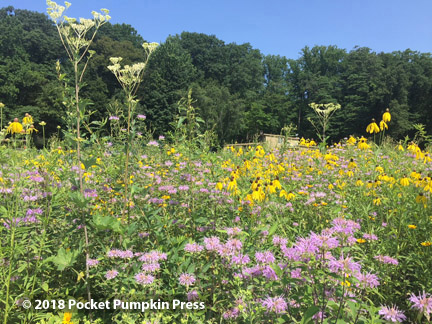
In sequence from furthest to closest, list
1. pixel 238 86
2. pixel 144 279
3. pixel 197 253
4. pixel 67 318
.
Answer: pixel 238 86, pixel 197 253, pixel 67 318, pixel 144 279

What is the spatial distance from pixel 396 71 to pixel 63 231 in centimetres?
4109

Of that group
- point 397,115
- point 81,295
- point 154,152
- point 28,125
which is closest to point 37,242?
point 81,295

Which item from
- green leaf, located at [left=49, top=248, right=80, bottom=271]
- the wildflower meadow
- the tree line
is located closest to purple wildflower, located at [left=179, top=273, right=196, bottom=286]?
the wildflower meadow

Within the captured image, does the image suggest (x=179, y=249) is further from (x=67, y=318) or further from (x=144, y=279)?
(x=67, y=318)

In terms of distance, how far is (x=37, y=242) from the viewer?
204cm

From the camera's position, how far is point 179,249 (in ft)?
5.80

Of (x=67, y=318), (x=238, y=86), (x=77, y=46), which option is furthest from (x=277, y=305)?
(x=238, y=86)

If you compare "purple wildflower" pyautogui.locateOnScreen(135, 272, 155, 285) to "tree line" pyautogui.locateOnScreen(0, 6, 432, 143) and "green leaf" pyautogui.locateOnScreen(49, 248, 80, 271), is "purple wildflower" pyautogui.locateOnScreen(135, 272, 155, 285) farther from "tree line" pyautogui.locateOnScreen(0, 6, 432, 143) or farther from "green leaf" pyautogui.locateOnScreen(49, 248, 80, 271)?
"tree line" pyautogui.locateOnScreen(0, 6, 432, 143)

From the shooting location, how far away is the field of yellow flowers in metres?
1.30

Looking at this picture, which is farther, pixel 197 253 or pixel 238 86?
pixel 238 86

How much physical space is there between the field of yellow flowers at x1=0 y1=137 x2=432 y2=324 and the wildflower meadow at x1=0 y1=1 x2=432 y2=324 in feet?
0.04

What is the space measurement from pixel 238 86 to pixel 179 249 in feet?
175

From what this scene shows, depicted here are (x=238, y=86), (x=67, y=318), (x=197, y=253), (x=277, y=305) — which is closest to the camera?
(x=277, y=305)

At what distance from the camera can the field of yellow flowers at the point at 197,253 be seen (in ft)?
4.28
